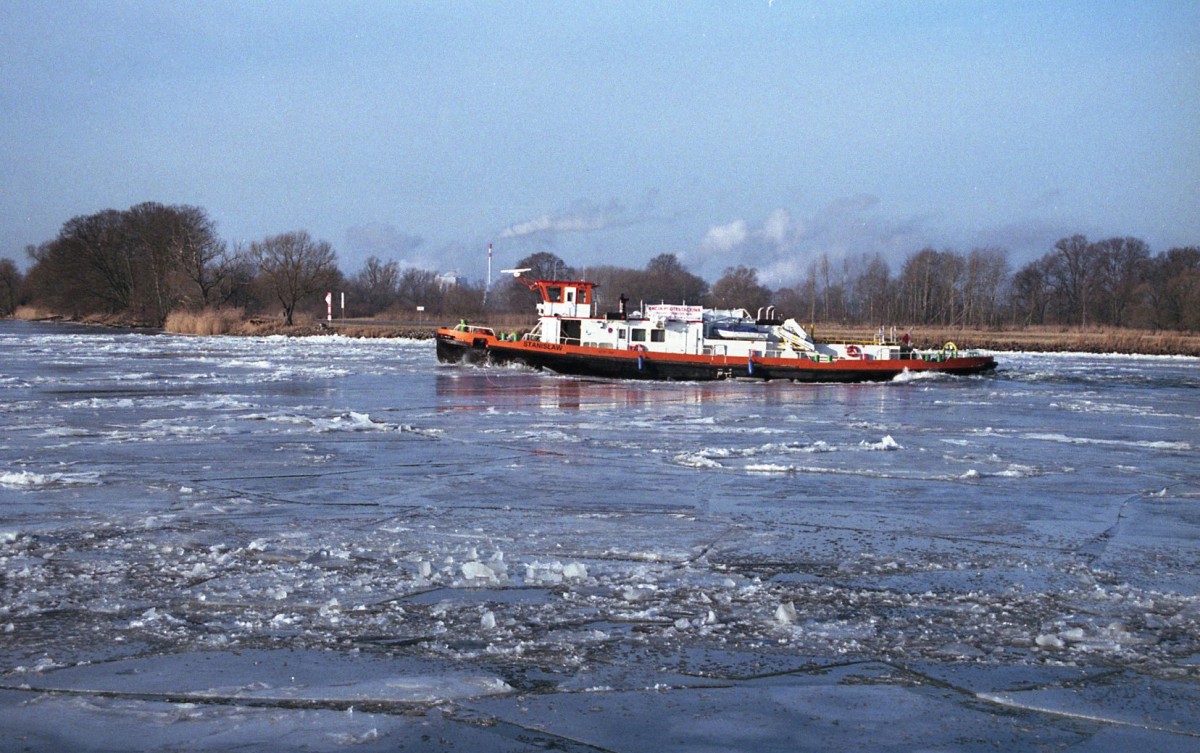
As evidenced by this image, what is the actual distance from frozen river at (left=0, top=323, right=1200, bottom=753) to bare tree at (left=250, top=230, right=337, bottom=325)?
53.8 metres

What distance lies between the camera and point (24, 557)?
7480 mm

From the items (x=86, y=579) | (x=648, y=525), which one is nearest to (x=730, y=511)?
(x=648, y=525)

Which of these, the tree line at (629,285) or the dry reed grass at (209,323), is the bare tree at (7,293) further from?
the dry reed grass at (209,323)

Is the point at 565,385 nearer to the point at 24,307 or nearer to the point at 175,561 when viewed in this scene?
the point at 175,561

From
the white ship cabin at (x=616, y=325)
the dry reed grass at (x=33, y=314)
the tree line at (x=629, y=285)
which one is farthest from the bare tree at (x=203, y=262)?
the white ship cabin at (x=616, y=325)

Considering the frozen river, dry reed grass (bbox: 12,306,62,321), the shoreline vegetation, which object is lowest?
the frozen river

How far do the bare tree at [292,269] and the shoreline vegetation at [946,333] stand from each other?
2.17 meters

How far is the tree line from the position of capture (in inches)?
2729

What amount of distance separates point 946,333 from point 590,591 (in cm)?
5844

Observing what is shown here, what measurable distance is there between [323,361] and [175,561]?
29.0 meters

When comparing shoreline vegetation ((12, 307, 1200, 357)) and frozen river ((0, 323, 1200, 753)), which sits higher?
shoreline vegetation ((12, 307, 1200, 357))

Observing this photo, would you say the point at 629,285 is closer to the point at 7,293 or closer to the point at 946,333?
the point at 946,333

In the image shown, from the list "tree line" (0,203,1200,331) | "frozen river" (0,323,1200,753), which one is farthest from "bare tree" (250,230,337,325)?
"frozen river" (0,323,1200,753)

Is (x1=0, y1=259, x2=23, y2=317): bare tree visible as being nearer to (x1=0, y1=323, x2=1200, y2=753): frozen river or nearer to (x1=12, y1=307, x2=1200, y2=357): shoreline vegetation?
(x1=12, y1=307, x2=1200, y2=357): shoreline vegetation
